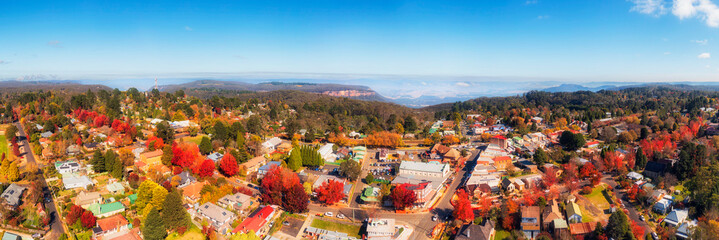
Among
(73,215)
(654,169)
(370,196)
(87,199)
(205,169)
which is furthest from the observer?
(654,169)

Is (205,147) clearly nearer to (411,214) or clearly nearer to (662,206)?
(411,214)

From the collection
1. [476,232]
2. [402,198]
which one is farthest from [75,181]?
[476,232]

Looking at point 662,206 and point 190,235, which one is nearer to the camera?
point 190,235

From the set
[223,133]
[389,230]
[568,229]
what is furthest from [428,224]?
[223,133]

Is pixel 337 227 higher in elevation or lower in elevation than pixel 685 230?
lower

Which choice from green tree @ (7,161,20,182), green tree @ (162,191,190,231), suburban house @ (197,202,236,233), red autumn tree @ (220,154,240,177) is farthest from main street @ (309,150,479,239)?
green tree @ (7,161,20,182)

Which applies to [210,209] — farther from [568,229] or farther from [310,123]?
[310,123]
